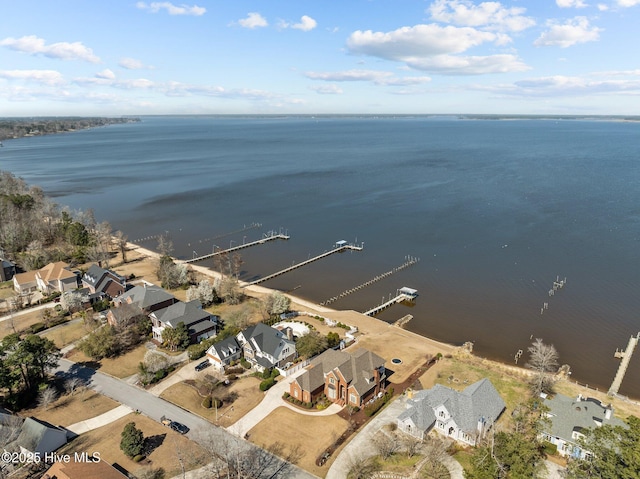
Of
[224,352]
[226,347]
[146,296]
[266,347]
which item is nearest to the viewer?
[224,352]

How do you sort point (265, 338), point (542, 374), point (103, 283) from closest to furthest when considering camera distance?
point (542, 374) < point (265, 338) < point (103, 283)

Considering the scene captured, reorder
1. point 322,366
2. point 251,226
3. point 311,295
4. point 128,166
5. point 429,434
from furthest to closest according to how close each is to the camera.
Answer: point 128,166, point 251,226, point 311,295, point 322,366, point 429,434

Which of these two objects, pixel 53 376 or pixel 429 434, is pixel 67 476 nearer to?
pixel 53 376

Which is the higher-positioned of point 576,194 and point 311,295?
point 576,194

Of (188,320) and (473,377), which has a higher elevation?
(188,320)

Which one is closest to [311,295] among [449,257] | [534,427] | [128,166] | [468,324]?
[468,324]

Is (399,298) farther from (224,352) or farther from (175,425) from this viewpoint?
(175,425)

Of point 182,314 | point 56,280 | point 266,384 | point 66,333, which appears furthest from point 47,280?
point 266,384

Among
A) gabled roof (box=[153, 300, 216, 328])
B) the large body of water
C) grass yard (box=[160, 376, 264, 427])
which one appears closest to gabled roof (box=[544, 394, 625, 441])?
the large body of water
